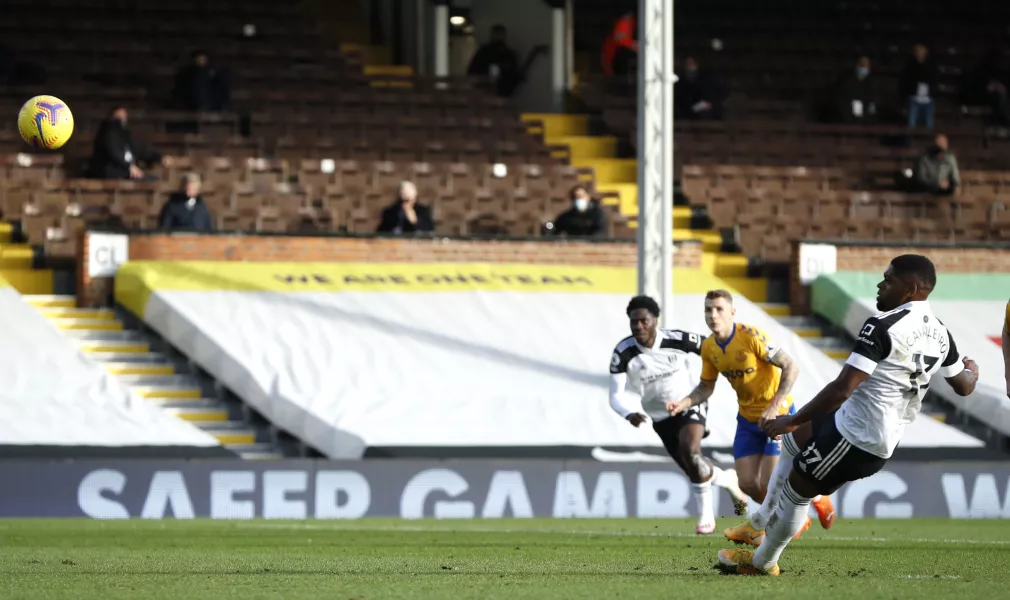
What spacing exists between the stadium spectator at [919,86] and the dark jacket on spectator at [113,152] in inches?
473

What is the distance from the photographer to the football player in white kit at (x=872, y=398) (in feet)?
25.6

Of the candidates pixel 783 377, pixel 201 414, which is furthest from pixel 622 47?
pixel 783 377

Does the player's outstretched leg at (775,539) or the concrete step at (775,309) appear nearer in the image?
the player's outstretched leg at (775,539)

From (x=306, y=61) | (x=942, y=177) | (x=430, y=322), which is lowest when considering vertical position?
(x=430, y=322)

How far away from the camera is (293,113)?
24047 mm

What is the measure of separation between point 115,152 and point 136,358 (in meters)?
3.02

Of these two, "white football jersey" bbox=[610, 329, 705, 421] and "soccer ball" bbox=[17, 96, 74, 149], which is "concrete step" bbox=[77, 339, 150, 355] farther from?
"white football jersey" bbox=[610, 329, 705, 421]

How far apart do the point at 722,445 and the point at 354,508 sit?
4.17 meters

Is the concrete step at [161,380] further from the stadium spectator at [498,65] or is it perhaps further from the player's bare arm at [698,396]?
the player's bare arm at [698,396]

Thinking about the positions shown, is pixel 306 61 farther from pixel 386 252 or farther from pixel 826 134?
pixel 826 134

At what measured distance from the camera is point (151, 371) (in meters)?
20.1

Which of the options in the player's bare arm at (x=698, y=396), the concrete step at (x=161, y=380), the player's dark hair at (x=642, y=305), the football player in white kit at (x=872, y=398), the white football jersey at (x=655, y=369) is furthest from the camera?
the concrete step at (x=161, y=380)

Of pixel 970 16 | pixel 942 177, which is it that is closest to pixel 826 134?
pixel 942 177

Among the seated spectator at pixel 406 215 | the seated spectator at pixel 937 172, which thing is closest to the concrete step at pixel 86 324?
the seated spectator at pixel 406 215
